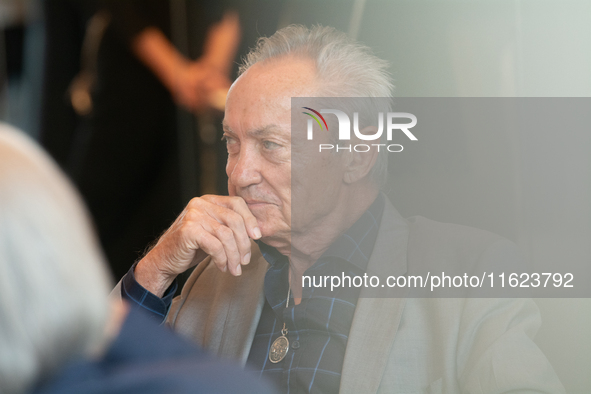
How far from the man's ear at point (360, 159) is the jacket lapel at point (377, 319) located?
0.11 metres

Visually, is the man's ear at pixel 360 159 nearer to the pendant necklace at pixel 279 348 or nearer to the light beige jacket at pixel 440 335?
the light beige jacket at pixel 440 335

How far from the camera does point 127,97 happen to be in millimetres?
2158

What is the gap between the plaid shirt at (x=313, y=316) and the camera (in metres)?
1.41

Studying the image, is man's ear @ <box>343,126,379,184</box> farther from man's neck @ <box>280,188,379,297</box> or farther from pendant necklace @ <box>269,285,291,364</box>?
pendant necklace @ <box>269,285,291,364</box>

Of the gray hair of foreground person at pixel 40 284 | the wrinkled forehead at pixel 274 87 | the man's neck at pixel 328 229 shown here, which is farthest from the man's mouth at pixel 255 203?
the gray hair of foreground person at pixel 40 284

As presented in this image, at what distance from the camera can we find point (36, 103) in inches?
99.9

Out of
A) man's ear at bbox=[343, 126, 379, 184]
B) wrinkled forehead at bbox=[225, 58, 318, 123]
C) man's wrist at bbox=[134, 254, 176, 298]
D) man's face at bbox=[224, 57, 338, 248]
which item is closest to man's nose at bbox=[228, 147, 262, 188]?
man's face at bbox=[224, 57, 338, 248]

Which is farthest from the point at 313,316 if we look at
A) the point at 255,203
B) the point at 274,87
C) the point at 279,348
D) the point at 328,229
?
the point at 274,87

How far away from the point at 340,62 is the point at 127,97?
3.52 feet

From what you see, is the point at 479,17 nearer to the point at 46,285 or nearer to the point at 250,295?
the point at 250,295

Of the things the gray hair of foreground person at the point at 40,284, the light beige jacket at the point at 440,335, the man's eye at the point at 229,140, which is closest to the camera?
the gray hair of foreground person at the point at 40,284

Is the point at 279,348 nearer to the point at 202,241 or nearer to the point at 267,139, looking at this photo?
the point at 202,241

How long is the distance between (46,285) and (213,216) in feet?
2.94

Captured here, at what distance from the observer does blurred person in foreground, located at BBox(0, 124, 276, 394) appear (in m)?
0.58
